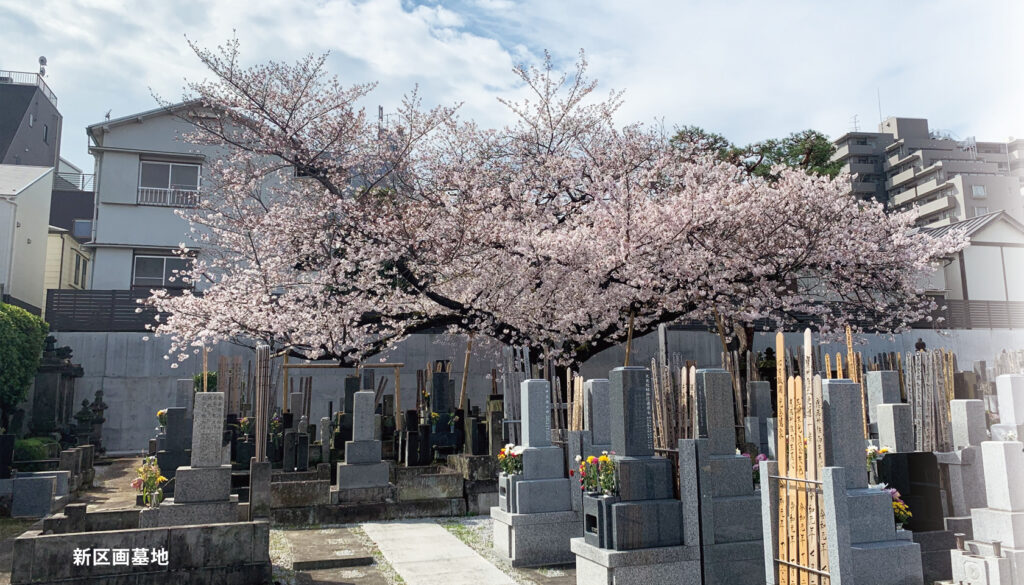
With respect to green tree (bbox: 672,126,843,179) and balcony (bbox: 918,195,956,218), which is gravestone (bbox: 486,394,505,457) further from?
balcony (bbox: 918,195,956,218)

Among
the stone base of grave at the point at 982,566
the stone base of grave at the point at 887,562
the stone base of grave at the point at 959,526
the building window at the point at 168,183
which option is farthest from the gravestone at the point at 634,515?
the building window at the point at 168,183

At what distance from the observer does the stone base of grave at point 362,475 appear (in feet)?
35.1

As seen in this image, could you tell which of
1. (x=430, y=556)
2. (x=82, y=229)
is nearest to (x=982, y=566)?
(x=430, y=556)

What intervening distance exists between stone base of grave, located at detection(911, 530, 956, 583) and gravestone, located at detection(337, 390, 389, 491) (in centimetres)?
768

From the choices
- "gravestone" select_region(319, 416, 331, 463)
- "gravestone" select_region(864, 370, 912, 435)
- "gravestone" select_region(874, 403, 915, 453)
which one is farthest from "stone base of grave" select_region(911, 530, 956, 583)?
"gravestone" select_region(319, 416, 331, 463)

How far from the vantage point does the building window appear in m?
23.0

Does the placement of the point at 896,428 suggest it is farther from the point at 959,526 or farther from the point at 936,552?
the point at 936,552

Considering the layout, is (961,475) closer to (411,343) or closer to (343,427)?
(343,427)

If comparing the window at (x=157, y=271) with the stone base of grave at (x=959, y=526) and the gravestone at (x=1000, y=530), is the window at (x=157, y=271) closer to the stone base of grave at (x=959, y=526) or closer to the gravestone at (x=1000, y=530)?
the stone base of grave at (x=959, y=526)

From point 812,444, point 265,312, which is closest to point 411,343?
point 265,312

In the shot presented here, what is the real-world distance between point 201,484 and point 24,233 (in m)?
19.6

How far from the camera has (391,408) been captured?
17.8 meters

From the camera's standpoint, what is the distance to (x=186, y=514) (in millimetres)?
7441

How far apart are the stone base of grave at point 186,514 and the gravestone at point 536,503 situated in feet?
10.9
